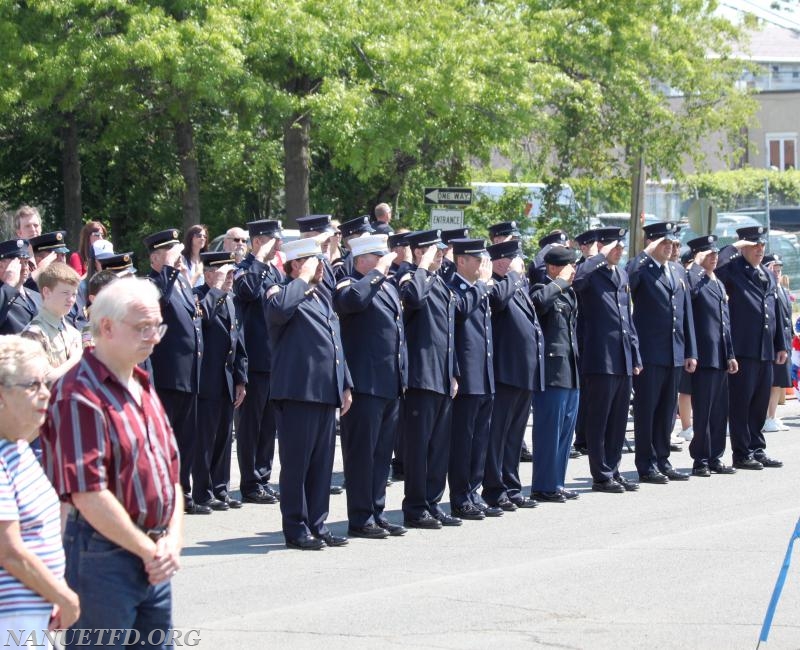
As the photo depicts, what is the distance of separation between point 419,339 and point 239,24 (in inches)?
424

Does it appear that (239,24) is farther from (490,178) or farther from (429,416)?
(490,178)

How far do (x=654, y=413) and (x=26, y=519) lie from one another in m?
8.77

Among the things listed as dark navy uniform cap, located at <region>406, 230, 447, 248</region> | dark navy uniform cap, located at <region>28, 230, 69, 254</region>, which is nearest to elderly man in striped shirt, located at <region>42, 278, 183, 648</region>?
dark navy uniform cap, located at <region>406, 230, 447, 248</region>

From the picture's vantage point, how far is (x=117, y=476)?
4.69m

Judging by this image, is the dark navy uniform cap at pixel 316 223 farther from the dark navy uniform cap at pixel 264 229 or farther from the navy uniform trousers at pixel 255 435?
the navy uniform trousers at pixel 255 435

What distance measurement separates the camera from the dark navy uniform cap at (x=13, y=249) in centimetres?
966

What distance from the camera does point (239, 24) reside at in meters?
19.6

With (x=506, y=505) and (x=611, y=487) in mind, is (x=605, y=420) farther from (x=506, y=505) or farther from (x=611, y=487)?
(x=506, y=505)

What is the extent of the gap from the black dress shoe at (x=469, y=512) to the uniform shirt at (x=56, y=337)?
11.8 ft

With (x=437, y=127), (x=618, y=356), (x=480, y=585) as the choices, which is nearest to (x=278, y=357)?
(x=480, y=585)

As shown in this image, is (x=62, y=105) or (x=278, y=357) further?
(x=62, y=105)

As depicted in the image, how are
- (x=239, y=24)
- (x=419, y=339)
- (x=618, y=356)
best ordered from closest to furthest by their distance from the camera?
(x=419, y=339) → (x=618, y=356) → (x=239, y=24)

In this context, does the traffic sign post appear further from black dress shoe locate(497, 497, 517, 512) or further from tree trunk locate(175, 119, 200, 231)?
black dress shoe locate(497, 497, 517, 512)

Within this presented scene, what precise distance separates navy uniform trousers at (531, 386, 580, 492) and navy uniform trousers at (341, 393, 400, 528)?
75.5 inches
